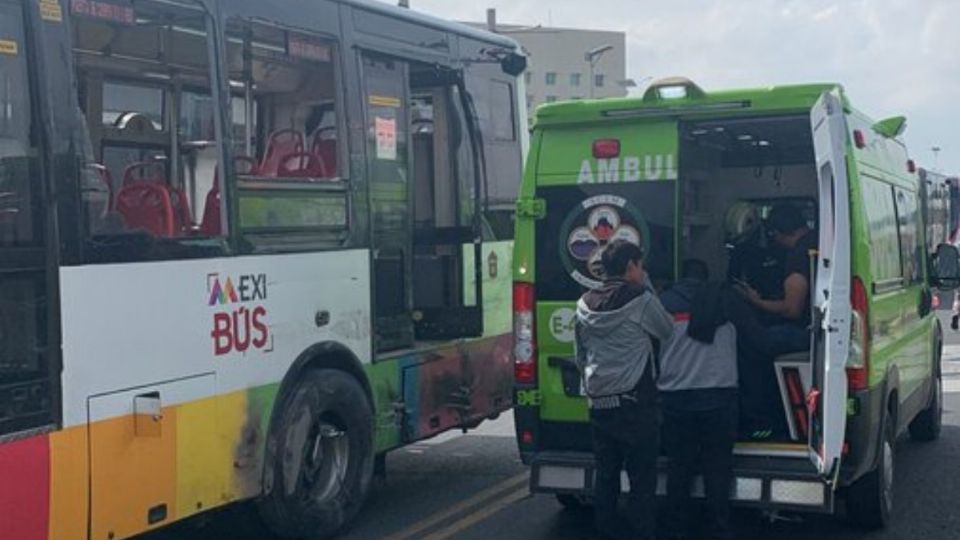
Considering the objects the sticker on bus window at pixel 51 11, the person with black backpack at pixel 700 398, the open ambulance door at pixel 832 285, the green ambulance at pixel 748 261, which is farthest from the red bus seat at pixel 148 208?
the open ambulance door at pixel 832 285

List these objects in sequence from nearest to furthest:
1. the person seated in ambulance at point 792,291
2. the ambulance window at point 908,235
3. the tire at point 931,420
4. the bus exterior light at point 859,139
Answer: the bus exterior light at point 859,139
the person seated in ambulance at point 792,291
the ambulance window at point 908,235
the tire at point 931,420

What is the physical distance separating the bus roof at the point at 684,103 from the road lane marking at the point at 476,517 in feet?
8.26

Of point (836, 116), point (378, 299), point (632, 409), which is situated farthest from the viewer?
point (378, 299)

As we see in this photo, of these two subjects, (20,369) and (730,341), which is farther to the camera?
(730,341)

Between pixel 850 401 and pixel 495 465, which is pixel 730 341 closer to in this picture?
pixel 850 401

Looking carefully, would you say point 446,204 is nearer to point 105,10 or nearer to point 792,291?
point 792,291

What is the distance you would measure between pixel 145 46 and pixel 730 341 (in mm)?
3436

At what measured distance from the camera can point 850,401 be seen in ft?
21.2

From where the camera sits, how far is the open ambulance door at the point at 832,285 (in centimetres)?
618

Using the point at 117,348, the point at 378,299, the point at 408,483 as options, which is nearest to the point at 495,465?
the point at 408,483

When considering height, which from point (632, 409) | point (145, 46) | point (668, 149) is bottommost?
point (632, 409)

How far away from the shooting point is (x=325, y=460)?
7.79 metres

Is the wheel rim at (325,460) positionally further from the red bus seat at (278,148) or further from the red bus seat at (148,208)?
the red bus seat at (148,208)

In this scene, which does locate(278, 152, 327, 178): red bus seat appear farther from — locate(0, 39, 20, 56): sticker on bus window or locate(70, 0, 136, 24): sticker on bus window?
locate(0, 39, 20, 56): sticker on bus window
